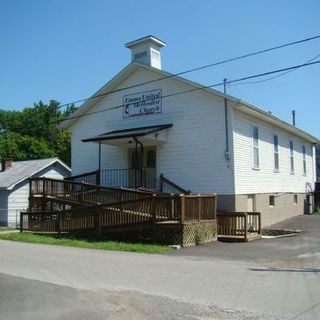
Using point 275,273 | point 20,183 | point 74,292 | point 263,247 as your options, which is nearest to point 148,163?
Result: point 263,247

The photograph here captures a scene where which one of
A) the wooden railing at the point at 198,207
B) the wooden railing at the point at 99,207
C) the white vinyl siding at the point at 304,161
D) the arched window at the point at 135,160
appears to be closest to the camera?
the wooden railing at the point at 198,207

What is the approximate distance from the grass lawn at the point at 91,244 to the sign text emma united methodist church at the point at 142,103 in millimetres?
7769

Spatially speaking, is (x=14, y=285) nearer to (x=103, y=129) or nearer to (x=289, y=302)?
(x=289, y=302)

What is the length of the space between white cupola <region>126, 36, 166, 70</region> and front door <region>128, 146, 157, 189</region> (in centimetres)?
447

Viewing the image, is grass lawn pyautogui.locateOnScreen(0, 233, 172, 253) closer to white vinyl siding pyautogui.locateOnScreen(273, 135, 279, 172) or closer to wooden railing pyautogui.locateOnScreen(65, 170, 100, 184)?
wooden railing pyautogui.locateOnScreen(65, 170, 100, 184)

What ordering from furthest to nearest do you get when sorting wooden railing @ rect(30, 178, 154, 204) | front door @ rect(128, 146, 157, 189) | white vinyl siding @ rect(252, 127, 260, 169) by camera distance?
front door @ rect(128, 146, 157, 189)
white vinyl siding @ rect(252, 127, 260, 169)
wooden railing @ rect(30, 178, 154, 204)

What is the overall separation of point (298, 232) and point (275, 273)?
432 inches

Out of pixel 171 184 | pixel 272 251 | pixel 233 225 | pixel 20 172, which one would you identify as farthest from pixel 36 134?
pixel 272 251

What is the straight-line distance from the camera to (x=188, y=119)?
73.8ft

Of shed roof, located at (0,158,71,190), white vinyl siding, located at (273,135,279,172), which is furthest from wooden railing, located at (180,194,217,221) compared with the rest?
shed roof, located at (0,158,71,190)

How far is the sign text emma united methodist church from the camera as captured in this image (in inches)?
943

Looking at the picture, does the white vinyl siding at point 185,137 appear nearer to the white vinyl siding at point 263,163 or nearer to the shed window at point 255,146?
the white vinyl siding at point 263,163

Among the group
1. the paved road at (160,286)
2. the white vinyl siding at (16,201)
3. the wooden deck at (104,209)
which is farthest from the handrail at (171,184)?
the white vinyl siding at (16,201)

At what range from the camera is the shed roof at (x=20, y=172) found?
104 ft
